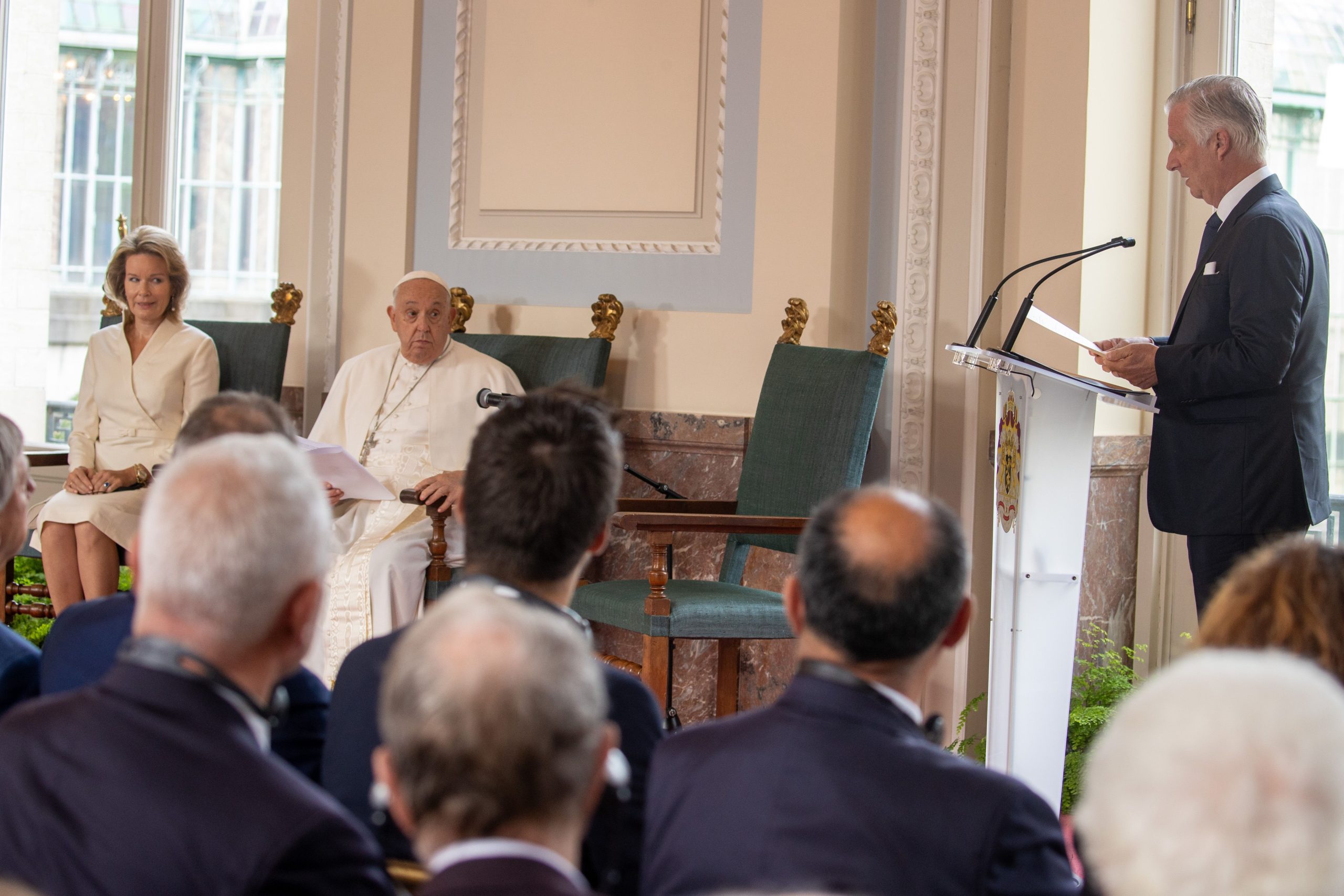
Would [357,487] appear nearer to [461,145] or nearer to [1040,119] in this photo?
[461,145]

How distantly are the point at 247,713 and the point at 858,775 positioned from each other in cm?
60

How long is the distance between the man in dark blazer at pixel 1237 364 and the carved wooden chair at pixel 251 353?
10.1ft

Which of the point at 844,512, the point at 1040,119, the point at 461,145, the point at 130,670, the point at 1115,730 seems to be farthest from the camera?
the point at 461,145

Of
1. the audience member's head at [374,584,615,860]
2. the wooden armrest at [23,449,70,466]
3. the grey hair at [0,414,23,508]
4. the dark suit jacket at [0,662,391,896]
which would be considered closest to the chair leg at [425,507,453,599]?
the wooden armrest at [23,449,70,466]

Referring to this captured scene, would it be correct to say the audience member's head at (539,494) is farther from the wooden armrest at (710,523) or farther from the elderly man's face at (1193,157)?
the elderly man's face at (1193,157)

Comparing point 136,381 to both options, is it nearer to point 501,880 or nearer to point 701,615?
point 701,615

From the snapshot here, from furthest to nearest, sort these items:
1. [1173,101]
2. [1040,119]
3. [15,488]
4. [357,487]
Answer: [1040,119] < [357,487] < [1173,101] < [15,488]

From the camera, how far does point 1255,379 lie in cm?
292

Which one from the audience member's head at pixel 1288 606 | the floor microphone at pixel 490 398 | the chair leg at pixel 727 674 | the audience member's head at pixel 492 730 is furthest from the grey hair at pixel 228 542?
the chair leg at pixel 727 674

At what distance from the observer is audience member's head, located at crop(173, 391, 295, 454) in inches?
86.1

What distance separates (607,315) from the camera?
14.9ft

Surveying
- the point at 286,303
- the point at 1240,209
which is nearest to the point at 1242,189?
the point at 1240,209

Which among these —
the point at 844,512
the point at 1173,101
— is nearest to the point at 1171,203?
the point at 1173,101

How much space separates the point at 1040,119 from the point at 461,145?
210cm
